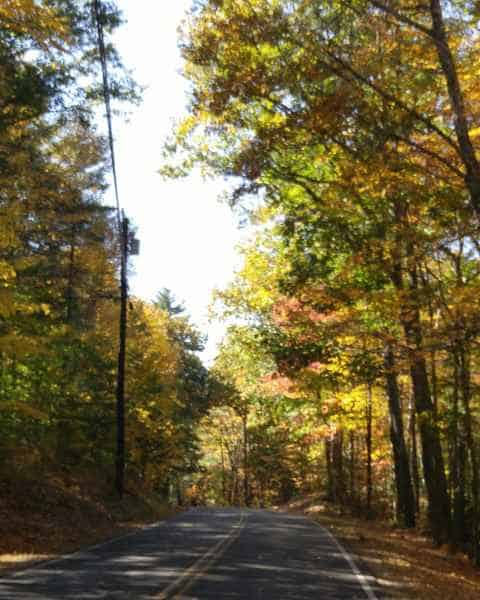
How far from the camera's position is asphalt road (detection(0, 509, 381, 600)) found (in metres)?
9.12

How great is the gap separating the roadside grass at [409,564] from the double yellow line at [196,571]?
116 inches

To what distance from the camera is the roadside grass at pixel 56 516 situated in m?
14.4

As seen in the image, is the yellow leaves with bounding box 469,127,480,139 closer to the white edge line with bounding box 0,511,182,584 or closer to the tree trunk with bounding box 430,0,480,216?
the tree trunk with bounding box 430,0,480,216

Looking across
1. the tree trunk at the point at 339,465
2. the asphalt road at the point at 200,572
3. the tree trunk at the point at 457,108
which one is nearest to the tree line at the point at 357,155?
the tree trunk at the point at 457,108

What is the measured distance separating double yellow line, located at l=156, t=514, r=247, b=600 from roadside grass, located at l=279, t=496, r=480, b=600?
9.65 feet

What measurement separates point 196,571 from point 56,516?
29.4 ft

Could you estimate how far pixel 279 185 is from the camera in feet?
55.9

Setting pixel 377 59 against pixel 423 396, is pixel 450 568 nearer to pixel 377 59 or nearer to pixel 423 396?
pixel 423 396

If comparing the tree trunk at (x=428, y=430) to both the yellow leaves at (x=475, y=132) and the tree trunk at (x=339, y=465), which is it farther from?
the tree trunk at (x=339, y=465)

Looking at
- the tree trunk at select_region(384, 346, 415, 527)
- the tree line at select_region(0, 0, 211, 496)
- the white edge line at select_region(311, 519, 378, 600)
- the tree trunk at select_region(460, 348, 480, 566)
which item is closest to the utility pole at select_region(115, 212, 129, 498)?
the tree line at select_region(0, 0, 211, 496)

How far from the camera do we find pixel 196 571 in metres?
11.0

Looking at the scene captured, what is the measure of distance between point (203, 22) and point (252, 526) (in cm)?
Answer: 1524

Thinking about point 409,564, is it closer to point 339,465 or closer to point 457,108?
point 457,108

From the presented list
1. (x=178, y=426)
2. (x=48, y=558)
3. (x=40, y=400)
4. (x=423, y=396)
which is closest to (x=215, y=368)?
(x=178, y=426)
